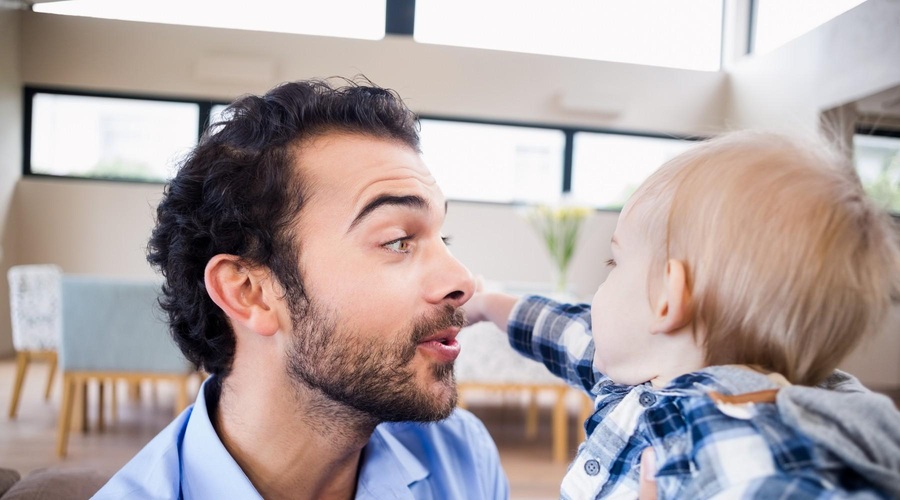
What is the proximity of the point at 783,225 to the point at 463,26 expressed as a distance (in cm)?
656

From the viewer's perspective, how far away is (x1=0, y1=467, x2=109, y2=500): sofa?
0.89 m

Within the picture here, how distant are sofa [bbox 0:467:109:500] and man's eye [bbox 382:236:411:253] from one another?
0.58 m

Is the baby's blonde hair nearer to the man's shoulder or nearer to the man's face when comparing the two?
the man's face

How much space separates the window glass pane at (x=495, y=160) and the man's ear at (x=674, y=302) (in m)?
6.13

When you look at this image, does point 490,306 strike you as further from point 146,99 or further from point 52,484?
point 146,99

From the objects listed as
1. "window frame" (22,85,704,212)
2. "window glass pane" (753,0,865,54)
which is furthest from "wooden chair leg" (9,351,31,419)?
"window glass pane" (753,0,865,54)

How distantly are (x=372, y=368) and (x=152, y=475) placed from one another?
35cm

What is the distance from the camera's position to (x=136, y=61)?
252 inches

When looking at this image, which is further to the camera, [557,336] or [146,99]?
[146,99]

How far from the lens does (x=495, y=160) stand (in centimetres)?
698

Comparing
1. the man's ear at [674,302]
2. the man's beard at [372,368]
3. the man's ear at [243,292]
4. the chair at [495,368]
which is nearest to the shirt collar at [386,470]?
the man's beard at [372,368]

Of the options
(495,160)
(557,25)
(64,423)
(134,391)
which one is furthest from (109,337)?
(557,25)

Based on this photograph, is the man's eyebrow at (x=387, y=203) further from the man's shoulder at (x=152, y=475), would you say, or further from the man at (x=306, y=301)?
the man's shoulder at (x=152, y=475)

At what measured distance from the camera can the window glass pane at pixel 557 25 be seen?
6.78m
